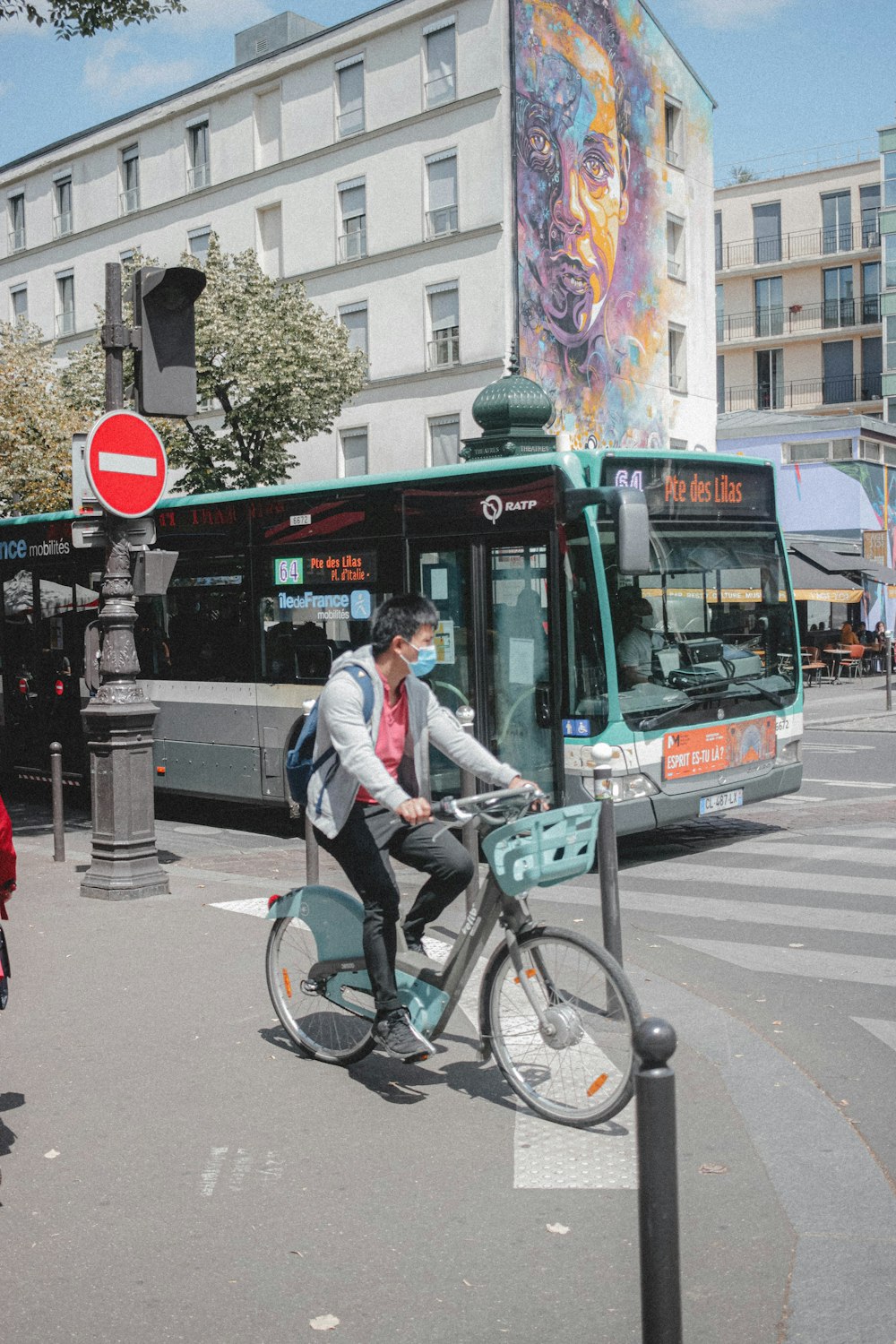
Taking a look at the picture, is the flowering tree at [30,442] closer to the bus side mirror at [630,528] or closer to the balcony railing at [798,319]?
the bus side mirror at [630,528]

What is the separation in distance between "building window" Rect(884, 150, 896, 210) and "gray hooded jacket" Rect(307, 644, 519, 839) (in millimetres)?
53174

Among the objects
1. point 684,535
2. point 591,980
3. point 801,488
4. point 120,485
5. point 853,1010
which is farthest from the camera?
point 801,488

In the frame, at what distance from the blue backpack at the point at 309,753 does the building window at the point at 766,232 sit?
56.0 metres

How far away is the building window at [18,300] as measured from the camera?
43.2 metres

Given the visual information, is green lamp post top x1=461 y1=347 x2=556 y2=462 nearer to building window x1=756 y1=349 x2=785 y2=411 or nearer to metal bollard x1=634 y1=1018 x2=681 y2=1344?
metal bollard x1=634 y1=1018 x2=681 y2=1344

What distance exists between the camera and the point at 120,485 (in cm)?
852

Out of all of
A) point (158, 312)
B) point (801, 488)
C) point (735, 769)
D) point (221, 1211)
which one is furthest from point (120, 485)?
point (801, 488)

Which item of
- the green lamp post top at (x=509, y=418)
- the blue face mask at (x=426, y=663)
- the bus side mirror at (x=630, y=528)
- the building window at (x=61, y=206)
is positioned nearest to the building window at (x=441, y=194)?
the building window at (x=61, y=206)

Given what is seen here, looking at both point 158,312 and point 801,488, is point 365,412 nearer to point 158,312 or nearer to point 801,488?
point 801,488

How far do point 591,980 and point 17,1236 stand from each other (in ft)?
5.98

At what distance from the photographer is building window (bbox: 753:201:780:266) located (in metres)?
56.6

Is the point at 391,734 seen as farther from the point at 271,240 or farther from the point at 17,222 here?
the point at 17,222

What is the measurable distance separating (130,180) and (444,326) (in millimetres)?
12925

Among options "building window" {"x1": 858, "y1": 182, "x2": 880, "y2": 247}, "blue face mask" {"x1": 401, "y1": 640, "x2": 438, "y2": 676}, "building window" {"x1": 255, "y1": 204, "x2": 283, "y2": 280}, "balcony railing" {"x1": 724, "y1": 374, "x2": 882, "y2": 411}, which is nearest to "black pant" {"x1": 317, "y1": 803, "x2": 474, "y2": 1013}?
"blue face mask" {"x1": 401, "y1": 640, "x2": 438, "y2": 676}
